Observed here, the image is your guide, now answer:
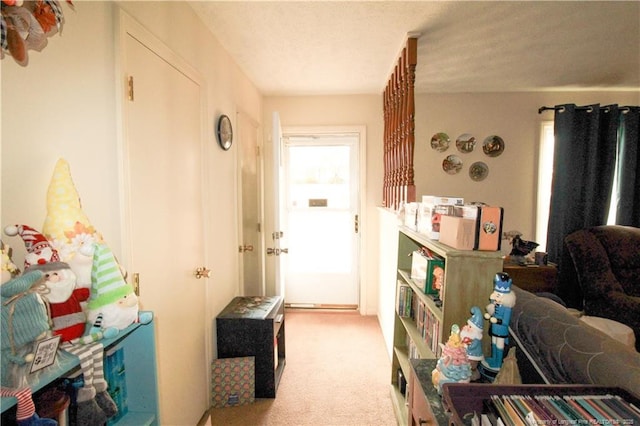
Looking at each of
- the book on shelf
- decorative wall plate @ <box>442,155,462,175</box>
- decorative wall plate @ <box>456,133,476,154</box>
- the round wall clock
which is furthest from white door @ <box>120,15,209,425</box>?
decorative wall plate @ <box>456,133,476,154</box>

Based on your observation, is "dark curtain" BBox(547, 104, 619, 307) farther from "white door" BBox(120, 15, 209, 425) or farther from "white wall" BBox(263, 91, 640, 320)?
"white door" BBox(120, 15, 209, 425)

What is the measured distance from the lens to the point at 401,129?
2336mm

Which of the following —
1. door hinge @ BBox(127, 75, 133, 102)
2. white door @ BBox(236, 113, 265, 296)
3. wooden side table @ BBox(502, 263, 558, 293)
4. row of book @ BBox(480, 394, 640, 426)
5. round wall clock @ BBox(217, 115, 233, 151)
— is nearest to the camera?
row of book @ BBox(480, 394, 640, 426)

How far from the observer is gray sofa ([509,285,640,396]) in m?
0.81

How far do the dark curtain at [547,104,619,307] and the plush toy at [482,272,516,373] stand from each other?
273 cm

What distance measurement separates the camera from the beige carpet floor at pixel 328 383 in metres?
1.87

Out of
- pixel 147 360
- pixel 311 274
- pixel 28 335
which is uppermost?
pixel 28 335

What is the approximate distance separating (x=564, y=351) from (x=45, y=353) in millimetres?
1389

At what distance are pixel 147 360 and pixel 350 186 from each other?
9.15ft

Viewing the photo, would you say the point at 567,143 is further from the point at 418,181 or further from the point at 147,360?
the point at 147,360

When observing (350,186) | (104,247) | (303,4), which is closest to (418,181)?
(350,186)

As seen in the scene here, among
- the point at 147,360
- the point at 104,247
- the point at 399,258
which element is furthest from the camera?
the point at 399,258

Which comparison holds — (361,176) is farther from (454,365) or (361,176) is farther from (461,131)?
(454,365)

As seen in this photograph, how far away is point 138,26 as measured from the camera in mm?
1217
